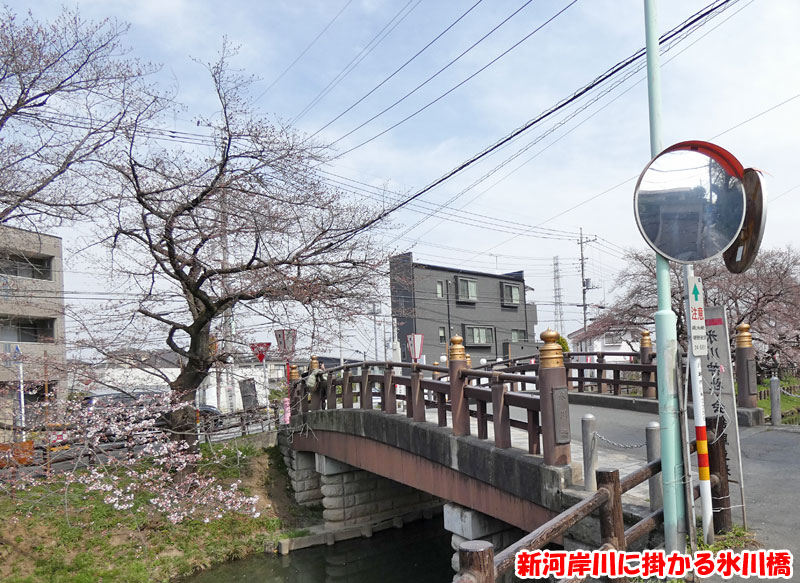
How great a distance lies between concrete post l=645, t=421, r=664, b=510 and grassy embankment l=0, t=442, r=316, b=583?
10.2 meters

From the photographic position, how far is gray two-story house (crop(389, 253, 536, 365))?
119 feet

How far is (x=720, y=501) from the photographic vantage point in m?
5.12

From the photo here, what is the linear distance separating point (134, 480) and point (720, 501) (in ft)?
41.8

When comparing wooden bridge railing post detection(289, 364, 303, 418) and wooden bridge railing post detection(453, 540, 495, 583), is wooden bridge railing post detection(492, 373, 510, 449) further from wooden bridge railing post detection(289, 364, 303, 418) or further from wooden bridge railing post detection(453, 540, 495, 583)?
wooden bridge railing post detection(289, 364, 303, 418)

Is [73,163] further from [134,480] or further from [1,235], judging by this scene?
[134,480]

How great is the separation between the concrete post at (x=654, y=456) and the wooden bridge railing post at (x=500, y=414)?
2076 millimetres

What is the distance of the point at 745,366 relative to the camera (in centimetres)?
992

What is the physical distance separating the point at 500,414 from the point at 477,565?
3.89m

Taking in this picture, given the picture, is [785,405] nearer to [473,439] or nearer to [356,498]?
[356,498]

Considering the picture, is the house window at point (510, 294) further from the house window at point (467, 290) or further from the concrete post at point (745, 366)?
Result: the concrete post at point (745, 366)

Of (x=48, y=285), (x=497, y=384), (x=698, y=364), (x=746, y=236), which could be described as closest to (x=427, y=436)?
(x=497, y=384)

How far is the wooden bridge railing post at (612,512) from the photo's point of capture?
452 centimetres

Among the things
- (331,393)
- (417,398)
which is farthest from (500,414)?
(331,393)

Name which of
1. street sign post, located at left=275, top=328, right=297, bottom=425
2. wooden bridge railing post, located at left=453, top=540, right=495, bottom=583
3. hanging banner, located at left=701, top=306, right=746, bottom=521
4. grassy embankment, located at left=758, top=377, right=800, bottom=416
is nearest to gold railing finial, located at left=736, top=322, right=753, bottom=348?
hanging banner, located at left=701, top=306, right=746, bottom=521
